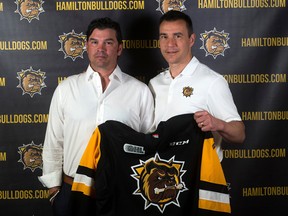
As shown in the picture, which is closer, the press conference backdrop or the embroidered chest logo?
the embroidered chest logo

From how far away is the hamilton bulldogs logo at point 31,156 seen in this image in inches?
94.4

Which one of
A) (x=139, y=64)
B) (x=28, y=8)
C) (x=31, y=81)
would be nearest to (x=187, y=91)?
(x=139, y=64)

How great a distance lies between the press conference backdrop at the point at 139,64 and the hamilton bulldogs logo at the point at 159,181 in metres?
0.86

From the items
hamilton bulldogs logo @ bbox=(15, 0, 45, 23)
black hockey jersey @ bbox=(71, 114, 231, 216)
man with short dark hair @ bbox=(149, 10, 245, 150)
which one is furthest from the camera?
hamilton bulldogs logo @ bbox=(15, 0, 45, 23)

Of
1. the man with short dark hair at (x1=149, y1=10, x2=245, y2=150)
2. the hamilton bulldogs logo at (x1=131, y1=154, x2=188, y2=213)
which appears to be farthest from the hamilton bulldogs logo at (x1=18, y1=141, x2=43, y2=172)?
the hamilton bulldogs logo at (x1=131, y1=154, x2=188, y2=213)

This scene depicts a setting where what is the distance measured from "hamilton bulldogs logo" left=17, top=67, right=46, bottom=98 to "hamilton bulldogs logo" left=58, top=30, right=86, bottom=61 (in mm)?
201

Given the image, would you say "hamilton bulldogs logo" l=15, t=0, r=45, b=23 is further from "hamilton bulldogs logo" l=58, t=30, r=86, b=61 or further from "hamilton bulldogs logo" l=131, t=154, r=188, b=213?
"hamilton bulldogs logo" l=131, t=154, r=188, b=213

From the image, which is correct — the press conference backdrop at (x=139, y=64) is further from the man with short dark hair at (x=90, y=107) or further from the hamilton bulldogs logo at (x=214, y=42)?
the man with short dark hair at (x=90, y=107)

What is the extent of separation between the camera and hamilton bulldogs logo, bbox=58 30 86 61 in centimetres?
235

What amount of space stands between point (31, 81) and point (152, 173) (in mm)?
1109

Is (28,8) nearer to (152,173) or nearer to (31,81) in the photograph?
(31,81)

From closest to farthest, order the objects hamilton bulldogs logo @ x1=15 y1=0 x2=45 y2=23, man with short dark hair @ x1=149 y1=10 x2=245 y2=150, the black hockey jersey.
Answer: the black hockey jersey
man with short dark hair @ x1=149 y1=10 x2=245 y2=150
hamilton bulldogs logo @ x1=15 y1=0 x2=45 y2=23

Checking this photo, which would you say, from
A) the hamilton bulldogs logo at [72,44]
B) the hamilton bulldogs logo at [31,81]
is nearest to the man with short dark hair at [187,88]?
the hamilton bulldogs logo at [72,44]

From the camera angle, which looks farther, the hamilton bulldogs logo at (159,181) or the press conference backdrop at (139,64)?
the press conference backdrop at (139,64)
